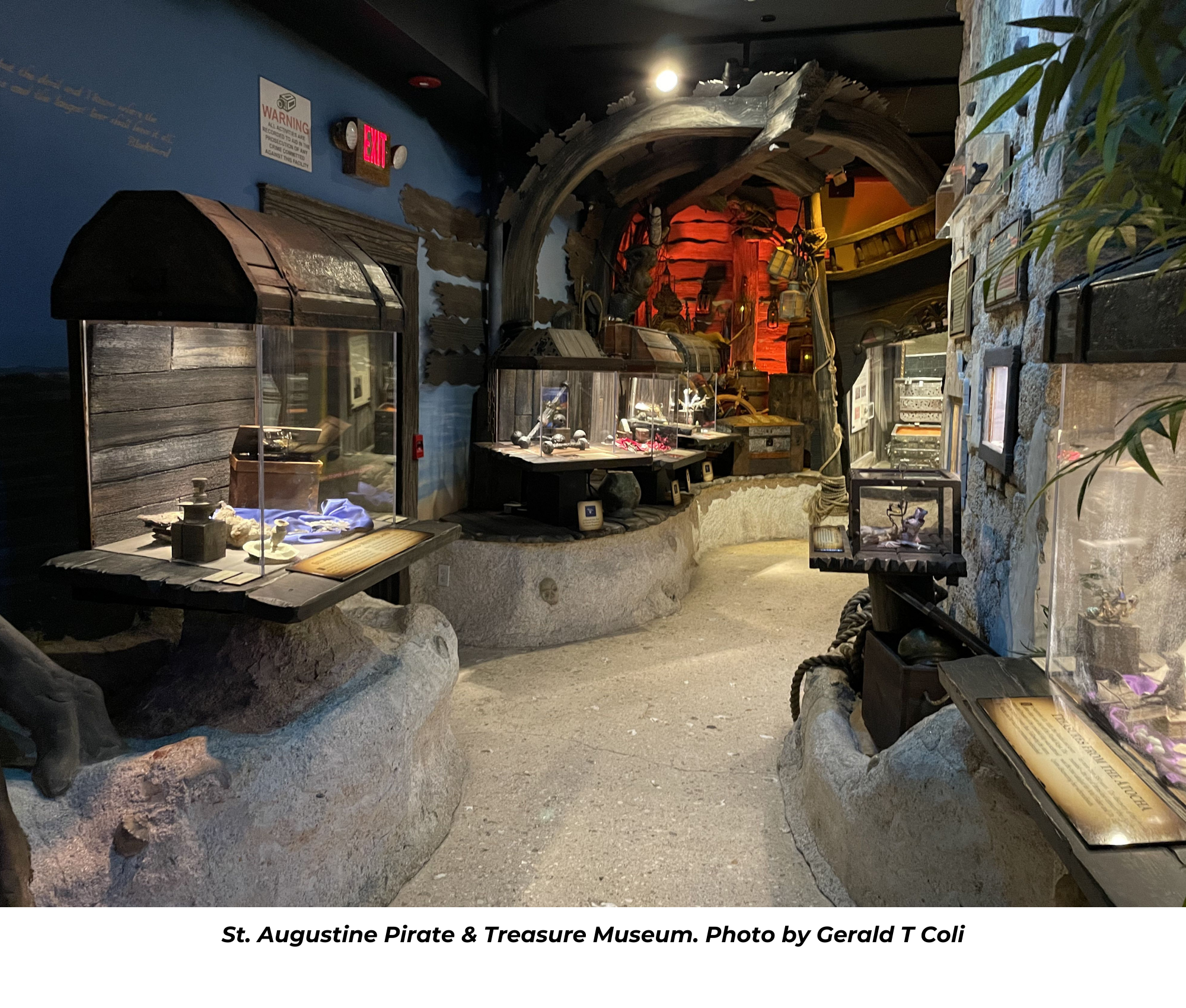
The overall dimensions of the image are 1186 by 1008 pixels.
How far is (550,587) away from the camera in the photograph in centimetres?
614

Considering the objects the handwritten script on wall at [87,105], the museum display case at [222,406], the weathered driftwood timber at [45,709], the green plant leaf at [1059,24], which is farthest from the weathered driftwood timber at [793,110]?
the weathered driftwood timber at [45,709]

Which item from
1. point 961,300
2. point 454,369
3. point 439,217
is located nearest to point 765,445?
point 454,369

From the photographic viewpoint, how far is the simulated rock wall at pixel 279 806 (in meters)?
2.37

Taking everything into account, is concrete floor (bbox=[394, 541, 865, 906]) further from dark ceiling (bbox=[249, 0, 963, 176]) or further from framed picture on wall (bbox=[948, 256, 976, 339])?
dark ceiling (bbox=[249, 0, 963, 176])

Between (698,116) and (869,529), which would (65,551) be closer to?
(869,529)


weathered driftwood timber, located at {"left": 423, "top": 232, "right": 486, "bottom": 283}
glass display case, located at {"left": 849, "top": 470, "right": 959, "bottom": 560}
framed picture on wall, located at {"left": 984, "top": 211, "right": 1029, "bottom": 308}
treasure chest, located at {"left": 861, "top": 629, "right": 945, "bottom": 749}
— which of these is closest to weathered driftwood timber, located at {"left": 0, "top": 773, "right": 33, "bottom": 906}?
treasure chest, located at {"left": 861, "top": 629, "right": 945, "bottom": 749}

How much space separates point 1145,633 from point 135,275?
9.29 ft

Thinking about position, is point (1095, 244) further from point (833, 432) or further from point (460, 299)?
point (833, 432)

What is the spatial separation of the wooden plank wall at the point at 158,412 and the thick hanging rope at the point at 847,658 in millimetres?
2762

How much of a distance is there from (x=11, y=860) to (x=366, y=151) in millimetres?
4348

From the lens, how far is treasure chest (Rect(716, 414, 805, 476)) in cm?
977

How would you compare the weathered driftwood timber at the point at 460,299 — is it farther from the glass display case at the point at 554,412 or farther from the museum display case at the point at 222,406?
the museum display case at the point at 222,406

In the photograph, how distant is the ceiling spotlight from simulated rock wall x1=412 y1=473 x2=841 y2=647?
3.36m

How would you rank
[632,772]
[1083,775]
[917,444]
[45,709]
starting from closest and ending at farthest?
[1083,775]
[45,709]
[632,772]
[917,444]
